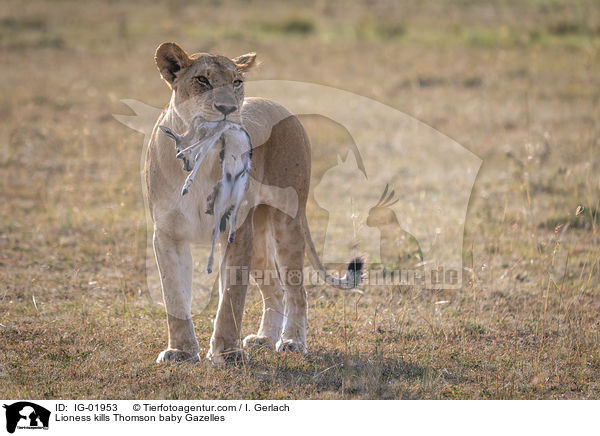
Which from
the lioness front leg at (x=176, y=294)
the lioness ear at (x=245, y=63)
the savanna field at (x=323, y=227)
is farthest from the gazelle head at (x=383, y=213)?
the lioness front leg at (x=176, y=294)

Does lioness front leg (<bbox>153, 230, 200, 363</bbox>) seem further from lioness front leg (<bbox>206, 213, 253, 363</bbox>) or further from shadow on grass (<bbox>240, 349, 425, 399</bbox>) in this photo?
shadow on grass (<bbox>240, 349, 425, 399</bbox>)

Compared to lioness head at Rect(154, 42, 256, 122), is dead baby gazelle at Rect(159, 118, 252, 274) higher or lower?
lower

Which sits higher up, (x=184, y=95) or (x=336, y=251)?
(x=184, y=95)

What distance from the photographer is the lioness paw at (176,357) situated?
15.6ft

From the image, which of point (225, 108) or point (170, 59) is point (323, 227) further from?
point (225, 108)

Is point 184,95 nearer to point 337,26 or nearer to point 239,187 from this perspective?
point 239,187

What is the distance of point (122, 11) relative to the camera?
2194 centimetres

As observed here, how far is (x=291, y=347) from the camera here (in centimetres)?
509

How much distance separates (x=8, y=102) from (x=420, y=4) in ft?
55.3

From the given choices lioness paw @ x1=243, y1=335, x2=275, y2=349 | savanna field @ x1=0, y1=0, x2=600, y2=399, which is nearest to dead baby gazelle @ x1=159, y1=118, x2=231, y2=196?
savanna field @ x1=0, y1=0, x2=600, y2=399

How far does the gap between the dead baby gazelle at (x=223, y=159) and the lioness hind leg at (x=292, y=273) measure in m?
0.71

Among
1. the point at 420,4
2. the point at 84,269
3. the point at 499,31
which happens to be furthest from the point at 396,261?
the point at 420,4

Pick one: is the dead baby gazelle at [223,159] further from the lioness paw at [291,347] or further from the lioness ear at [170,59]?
the lioness paw at [291,347]

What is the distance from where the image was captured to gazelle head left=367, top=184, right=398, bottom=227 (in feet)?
27.3
